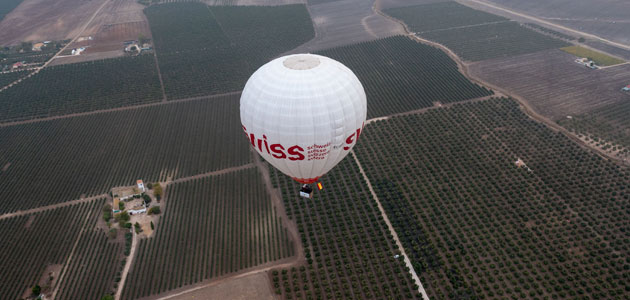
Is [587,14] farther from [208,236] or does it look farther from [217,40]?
[208,236]

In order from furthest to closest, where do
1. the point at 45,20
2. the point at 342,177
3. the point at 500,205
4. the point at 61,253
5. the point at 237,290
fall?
the point at 45,20 → the point at 342,177 → the point at 500,205 → the point at 61,253 → the point at 237,290

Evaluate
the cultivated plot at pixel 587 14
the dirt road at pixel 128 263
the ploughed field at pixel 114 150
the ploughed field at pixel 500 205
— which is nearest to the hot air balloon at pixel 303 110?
the ploughed field at pixel 500 205

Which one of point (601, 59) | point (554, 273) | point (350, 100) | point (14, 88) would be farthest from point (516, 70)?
point (14, 88)

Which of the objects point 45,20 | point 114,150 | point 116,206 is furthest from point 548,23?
point 45,20

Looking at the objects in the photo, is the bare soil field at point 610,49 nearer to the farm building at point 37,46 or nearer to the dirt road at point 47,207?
the dirt road at point 47,207

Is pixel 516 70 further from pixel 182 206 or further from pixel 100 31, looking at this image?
pixel 100 31
